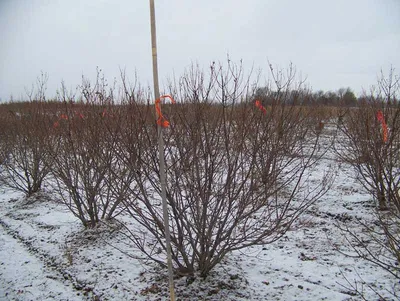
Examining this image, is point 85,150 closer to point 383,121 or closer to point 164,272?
point 164,272

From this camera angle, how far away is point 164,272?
331cm

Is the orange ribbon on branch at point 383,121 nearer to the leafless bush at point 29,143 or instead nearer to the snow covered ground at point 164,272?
the snow covered ground at point 164,272

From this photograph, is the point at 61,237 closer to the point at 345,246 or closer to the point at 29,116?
the point at 29,116

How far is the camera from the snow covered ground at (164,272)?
9.66 feet

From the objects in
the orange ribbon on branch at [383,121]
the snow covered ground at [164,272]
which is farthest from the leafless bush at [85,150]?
the orange ribbon on branch at [383,121]

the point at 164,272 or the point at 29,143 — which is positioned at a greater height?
the point at 29,143

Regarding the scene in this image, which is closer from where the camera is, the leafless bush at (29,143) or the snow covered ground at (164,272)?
the snow covered ground at (164,272)

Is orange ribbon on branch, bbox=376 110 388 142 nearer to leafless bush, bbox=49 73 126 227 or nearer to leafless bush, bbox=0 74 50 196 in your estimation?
leafless bush, bbox=49 73 126 227

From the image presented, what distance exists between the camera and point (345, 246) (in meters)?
3.91

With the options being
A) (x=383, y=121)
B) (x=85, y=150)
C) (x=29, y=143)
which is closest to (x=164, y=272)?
(x=85, y=150)

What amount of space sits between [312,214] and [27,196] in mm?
6287

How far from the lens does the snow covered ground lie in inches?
116

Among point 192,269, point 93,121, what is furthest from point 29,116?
point 192,269

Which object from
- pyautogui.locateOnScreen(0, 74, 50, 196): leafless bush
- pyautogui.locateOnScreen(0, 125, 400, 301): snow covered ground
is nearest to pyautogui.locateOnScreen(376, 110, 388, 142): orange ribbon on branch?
pyautogui.locateOnScreen(0, 125, 400, 301): snow covered ground
